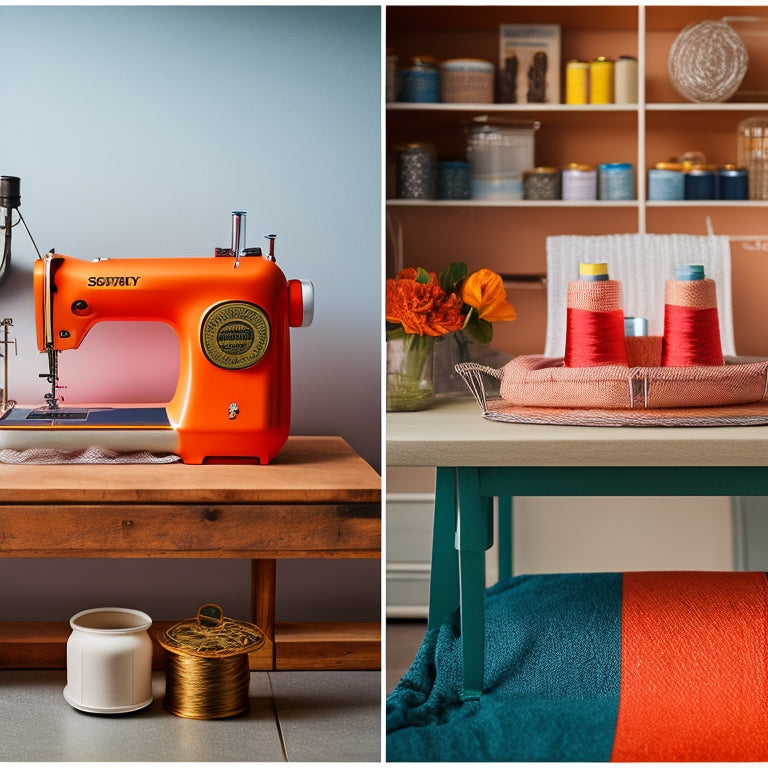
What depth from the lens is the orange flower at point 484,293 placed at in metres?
1.61

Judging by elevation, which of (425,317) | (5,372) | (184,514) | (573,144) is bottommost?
(184,514)

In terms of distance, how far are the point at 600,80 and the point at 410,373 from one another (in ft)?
5.34

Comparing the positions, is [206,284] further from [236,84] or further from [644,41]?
[644,41]

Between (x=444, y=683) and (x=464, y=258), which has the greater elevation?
(x=464, y=258)

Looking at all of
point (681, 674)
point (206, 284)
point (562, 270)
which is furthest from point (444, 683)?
point (562, 270)

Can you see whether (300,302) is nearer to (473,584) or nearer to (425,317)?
(425,317)

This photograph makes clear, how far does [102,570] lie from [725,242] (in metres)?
1.90

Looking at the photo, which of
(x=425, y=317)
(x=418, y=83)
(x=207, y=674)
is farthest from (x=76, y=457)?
(x=418, y=83)

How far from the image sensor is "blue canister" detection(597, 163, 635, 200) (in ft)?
9.50

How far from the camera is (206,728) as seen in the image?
1.80 meters

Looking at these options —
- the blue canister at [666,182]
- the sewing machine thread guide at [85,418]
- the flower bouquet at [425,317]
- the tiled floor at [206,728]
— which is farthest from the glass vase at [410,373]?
the blue canister at [666,182]

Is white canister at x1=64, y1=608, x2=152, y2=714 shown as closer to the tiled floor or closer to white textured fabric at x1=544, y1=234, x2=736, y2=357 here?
the tiled floor

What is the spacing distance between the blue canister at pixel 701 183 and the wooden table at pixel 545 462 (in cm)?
170

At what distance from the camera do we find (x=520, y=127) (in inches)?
114
